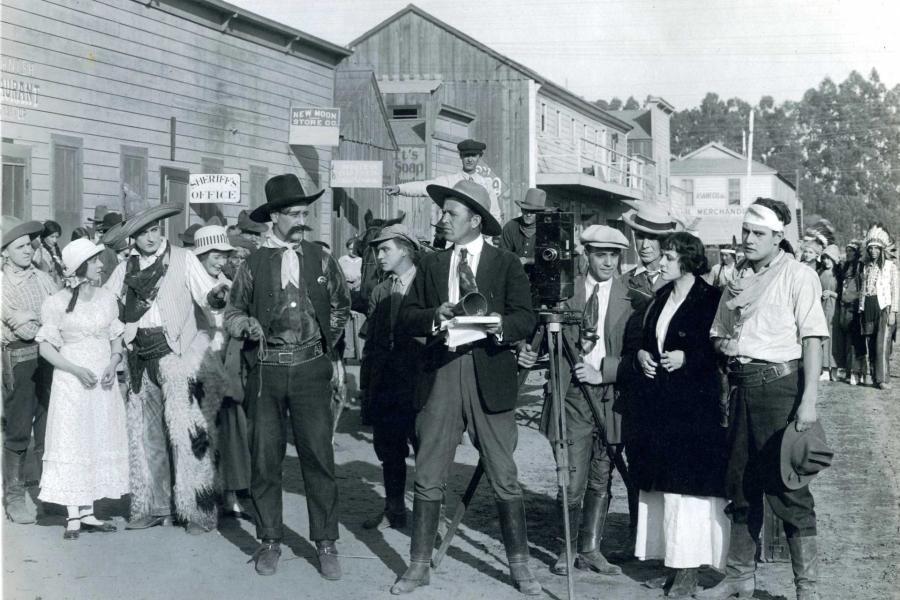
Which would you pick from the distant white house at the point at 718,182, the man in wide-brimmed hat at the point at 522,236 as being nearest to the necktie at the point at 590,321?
the man in wide-brimmed hat at the point at 522,236

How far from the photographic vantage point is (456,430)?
5.90 m

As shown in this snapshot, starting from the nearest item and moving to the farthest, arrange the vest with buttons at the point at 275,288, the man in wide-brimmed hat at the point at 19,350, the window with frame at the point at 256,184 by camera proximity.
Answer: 1. the vest with buttons at the point at 275,288
2. the man in wide-brimmed hat at the point at 19,350
3. the window with frame at the point at 256,184

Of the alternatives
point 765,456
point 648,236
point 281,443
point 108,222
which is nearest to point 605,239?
point 648,236

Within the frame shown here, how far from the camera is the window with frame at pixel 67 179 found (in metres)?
14.4

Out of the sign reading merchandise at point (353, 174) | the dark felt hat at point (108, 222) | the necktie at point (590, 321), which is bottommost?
the necktie at point (590, 321)

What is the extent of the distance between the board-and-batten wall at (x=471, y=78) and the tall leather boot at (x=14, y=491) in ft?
90.8

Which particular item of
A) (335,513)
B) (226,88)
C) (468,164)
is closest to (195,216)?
(226,88)

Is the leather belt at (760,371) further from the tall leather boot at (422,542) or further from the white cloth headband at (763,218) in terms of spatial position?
the tall leather boot at (422,542)

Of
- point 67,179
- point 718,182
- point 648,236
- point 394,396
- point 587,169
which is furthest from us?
point 718,182

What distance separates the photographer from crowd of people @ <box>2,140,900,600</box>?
567 cm

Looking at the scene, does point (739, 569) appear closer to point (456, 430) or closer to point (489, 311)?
point (456, 430)

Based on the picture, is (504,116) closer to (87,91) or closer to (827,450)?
(87,91)

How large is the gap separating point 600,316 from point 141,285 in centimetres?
312

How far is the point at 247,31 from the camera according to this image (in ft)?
63.4
